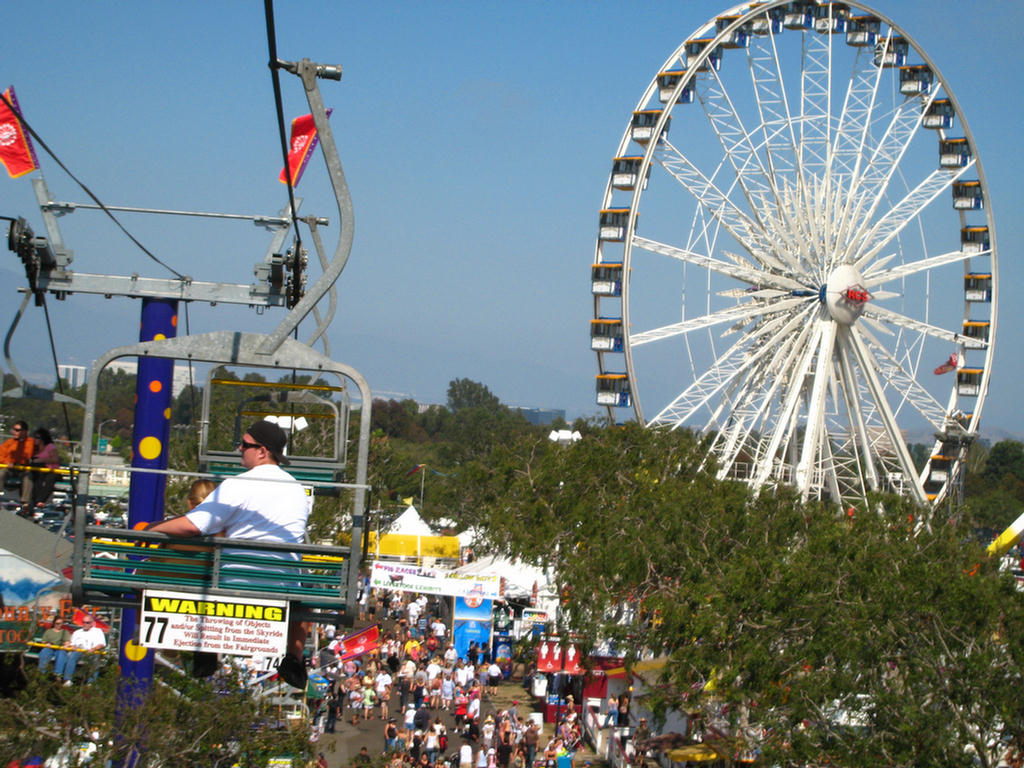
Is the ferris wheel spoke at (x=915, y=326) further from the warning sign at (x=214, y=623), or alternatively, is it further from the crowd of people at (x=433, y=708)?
the warning sign at (x=214, y=623)

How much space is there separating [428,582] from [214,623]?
18.5 meters

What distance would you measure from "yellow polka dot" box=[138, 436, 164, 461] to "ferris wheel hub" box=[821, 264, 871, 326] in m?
25.0

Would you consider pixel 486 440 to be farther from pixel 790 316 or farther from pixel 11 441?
pixel 11 441

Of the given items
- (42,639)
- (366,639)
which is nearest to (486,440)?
(366,639)

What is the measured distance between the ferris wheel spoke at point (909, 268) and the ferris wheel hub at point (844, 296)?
3.56 feet

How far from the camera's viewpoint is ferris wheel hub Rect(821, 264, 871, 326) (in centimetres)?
3216

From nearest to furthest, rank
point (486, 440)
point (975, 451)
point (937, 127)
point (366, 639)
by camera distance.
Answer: point (366, 639) < point (937, 127) < point (486, 440) < point (975, 451)

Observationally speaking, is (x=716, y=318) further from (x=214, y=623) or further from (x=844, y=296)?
(x=214, y=623)

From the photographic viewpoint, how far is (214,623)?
689cm

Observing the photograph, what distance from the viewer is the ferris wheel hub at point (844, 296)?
32156mm

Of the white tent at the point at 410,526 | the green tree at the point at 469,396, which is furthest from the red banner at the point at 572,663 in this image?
the green tree at the point at 469,396

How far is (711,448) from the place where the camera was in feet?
102

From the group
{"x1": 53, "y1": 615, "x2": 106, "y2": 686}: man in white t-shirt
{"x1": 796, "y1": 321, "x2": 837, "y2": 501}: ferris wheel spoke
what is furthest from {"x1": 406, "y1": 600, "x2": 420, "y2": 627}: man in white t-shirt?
{"x1": 53, "y1": 615, "x2": 106, "y2": 686}: man in white t-shirt

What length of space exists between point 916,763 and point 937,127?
105 feet
